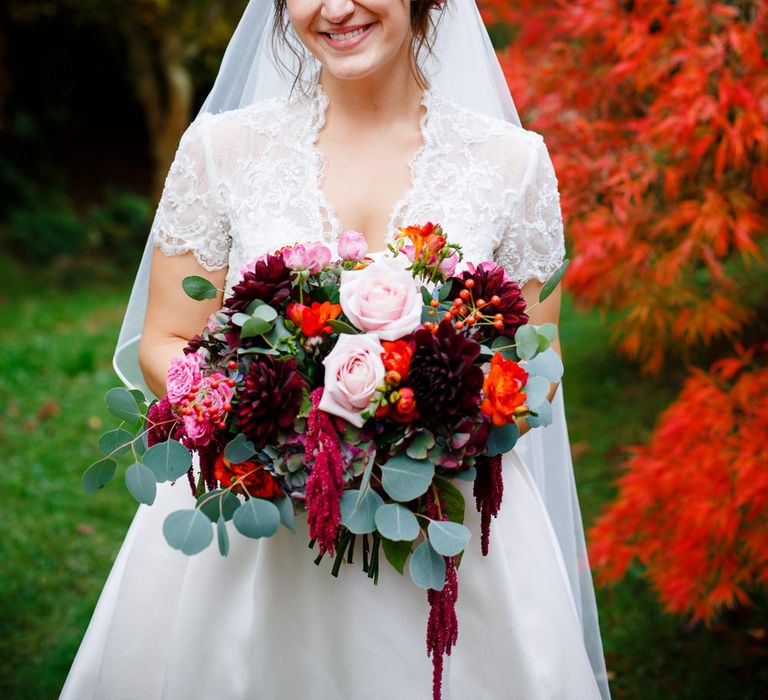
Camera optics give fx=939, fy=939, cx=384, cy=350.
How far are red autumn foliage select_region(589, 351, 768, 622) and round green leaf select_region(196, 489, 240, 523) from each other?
2018mm

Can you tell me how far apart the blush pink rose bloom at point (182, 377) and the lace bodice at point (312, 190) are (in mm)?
569

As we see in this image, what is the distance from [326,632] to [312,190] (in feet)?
3.36

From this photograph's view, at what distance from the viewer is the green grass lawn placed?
12.4 ft

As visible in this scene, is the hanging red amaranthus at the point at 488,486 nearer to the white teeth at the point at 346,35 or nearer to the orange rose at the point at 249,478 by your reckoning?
the orange rose at the point at 249,478

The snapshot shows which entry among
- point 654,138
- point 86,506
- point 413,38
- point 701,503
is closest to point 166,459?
point 413,38

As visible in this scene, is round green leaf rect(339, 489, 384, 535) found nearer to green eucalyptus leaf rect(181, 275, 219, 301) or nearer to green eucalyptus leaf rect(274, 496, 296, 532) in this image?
green eucalyptus leaf rect(274, 496, 296, 532)

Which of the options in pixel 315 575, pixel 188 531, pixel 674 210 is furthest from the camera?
pixel 674 210

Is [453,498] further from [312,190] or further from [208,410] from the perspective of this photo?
[312,190]

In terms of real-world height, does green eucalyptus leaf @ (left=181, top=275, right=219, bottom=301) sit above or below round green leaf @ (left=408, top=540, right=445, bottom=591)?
above

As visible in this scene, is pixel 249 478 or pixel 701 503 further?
pixel 701 503

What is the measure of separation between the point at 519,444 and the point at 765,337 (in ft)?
Answer: 11.3

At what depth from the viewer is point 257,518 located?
1.60 metres

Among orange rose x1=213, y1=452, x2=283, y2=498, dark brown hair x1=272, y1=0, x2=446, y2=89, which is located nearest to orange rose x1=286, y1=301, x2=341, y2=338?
orange rose x1=213, y1=452, x2=283, y2=498

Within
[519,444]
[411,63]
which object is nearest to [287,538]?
[519,444]
